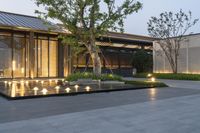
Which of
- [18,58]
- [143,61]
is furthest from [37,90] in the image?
[143,61]

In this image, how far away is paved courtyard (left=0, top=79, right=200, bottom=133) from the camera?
244 inches

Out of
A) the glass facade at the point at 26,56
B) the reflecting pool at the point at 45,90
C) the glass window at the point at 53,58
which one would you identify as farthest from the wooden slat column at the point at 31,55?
the reflecting pool at the point at 45,90

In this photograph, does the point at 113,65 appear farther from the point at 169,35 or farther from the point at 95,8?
the point at 95,8

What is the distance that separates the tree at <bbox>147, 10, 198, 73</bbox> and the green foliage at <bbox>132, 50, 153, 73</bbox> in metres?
2.39

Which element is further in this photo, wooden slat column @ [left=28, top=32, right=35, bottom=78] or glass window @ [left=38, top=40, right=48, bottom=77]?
glass window @ [left=38, top=40, right=48, bottom=77]

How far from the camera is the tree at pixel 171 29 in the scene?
26594 mm

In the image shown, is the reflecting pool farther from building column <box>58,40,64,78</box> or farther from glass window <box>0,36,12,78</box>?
building column <box>58,40,64,78</box>

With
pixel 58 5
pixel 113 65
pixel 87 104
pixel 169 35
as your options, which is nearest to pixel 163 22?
pixel 169 35

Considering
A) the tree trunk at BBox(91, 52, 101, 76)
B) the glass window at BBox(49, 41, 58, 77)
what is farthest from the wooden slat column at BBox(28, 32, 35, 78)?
the tree trunk at BBox(91, 52, 101, 76)

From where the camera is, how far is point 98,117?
747cm

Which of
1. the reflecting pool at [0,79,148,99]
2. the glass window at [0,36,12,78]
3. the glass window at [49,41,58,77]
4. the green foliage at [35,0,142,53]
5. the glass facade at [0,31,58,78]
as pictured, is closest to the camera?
the reflecting pool at [0,79,148,99]

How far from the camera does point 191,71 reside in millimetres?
26156

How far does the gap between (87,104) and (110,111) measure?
1.61 metres

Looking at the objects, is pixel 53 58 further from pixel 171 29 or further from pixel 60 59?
pixel 171 29
